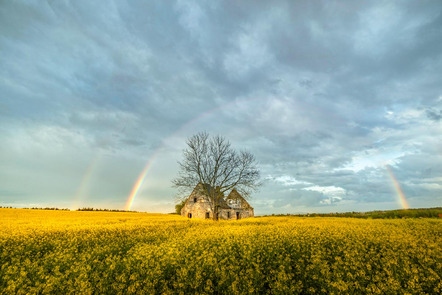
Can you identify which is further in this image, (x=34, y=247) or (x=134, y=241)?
(x=134, y=241)

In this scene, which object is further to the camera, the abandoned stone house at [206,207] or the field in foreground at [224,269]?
the abandoned stone house at [206,207]

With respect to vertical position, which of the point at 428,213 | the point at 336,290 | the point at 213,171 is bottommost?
the point at 336,290

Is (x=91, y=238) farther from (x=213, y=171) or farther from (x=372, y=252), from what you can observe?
(x=213, y=171)

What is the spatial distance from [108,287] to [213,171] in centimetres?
3029

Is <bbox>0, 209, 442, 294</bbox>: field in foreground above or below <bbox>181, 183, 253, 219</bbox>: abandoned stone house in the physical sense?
below

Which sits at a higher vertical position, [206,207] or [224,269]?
[206,207]

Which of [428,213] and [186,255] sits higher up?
[428,213]

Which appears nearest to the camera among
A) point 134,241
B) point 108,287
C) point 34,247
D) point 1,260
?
point 108,287

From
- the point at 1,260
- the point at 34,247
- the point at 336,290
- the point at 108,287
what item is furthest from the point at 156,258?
the point at 34,247

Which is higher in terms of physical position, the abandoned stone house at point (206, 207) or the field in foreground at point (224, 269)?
the abandoned stone house at point (206, 207)

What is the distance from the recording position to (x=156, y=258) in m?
7.00

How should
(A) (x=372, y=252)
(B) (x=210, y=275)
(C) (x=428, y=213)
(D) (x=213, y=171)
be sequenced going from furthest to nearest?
(D) (x=213, y=171) < (C) (x=428, y=213) < (A) (x=372, y=252) < (B) (x=210, y=275)

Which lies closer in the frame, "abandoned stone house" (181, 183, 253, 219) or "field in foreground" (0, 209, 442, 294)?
"field in foreground" (0, 209, 442, 294)

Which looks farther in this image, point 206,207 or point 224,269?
point 206,207
